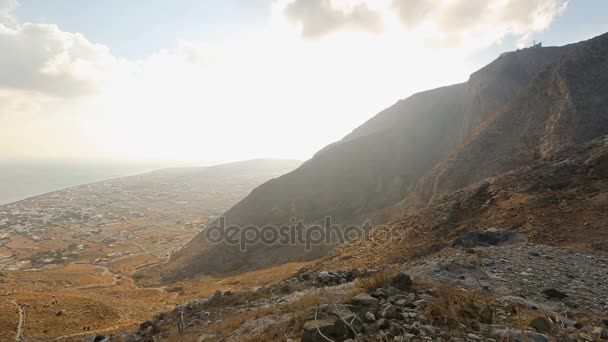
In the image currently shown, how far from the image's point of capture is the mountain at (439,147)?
1032 inches

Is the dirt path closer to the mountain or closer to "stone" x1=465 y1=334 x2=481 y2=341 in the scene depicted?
the mountain

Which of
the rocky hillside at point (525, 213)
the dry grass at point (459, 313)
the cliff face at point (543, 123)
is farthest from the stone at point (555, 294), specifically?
the cliff face at point (543, 123)

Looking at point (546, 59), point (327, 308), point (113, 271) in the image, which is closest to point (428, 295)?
point (327, 308)

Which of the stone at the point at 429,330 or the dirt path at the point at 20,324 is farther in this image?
the dirt path at the point at 20,324

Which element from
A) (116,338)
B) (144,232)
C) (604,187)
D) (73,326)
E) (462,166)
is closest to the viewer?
(116,338)

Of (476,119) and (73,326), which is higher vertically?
(476,119)

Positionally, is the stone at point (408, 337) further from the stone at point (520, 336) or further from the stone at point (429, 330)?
the stone at point (520, 336)

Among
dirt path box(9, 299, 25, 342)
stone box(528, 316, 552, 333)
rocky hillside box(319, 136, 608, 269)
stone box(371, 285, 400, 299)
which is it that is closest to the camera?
stone box(528, 316, 552, 333)

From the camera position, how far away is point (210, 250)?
4597 centimetres

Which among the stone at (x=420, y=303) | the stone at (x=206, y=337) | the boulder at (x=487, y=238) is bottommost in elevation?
the stone at (x=206, y=337)

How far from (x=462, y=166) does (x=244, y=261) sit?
95.4 feet

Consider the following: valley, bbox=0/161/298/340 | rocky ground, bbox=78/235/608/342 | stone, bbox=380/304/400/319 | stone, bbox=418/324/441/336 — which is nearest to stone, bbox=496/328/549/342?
rocky ground, bbox=78/235/608/342

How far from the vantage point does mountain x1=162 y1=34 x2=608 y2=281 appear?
2622 cm

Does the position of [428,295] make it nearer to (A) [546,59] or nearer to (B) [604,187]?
(B) [604,187]
